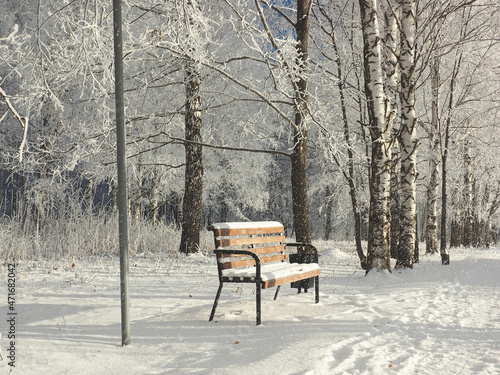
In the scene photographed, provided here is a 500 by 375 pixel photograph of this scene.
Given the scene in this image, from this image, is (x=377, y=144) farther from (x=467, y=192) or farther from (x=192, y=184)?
(x=467, y=192)

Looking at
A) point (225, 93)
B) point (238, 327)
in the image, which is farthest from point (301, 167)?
point (238, 327)

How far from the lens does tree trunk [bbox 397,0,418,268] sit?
815cm

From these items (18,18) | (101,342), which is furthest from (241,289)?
(18,18)

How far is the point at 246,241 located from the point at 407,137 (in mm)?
5441

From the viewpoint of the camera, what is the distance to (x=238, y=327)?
3.91 metres

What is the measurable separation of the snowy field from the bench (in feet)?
1.29

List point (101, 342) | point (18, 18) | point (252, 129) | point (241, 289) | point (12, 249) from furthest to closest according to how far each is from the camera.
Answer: point (18, 18)
point (252, 129)
point (12, 249)
point (241, 289)
point (101, 342)

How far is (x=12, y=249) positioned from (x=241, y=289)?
392cm

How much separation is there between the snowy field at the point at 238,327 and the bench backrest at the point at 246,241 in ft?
1.74

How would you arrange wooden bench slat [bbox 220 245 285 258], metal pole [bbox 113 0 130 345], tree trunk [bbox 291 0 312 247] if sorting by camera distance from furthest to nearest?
tree trunk [bbox 291 0 312 247]
wooden bench slat [bbox 220 245 285 258]
metal pole [bbox 113 0 130 345]

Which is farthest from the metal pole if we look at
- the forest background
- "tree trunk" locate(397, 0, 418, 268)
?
"tree trunk" locate(397, 0, 418, 268)

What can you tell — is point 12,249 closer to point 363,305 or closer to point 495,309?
point 363,305

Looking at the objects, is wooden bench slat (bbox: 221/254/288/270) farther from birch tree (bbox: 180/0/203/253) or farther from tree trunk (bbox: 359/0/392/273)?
birch tree (bbox: 180/0/203/253)

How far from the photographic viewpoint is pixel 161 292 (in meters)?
5.41
